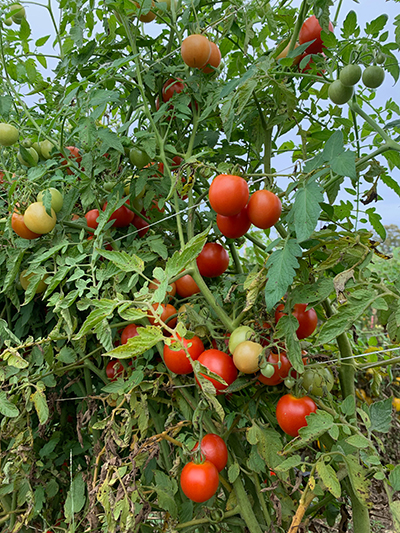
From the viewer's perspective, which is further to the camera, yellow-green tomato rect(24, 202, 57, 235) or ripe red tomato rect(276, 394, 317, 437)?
yellow-green tomato rect(24, 202, 57, 235)

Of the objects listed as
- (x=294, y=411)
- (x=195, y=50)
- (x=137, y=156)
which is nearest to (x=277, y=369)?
(x=294, y=411)

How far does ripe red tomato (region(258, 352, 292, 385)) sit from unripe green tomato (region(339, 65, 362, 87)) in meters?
0.49

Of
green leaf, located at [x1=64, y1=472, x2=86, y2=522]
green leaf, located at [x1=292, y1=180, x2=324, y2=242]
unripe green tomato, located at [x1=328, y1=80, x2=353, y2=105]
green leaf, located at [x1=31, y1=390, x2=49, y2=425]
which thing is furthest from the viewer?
green leaf, located at [x1=64, y1=472, x2=86, y2=522]

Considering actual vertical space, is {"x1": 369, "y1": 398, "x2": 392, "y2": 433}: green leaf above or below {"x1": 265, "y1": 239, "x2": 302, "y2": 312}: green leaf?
below

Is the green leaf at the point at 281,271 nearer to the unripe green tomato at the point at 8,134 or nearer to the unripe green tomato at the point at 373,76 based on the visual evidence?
the unripe green tomato at the point at 373,76

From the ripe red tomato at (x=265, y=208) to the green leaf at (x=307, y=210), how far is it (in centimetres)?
10

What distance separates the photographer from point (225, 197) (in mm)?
726

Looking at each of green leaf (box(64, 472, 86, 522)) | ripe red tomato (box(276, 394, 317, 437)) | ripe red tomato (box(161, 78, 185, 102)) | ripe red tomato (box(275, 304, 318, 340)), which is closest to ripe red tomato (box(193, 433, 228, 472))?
ripe red tomato (box(276, 394, 317, 437))

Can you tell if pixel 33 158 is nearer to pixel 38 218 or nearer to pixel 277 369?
pixel 38 218

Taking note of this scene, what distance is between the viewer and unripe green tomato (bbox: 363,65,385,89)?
0.71m

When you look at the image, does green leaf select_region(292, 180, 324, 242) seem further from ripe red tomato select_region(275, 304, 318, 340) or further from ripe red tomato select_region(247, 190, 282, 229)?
ripe red tomato select_region(275, 304, 318, 340)

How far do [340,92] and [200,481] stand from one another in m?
0.72

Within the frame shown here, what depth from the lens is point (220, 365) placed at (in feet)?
2.43

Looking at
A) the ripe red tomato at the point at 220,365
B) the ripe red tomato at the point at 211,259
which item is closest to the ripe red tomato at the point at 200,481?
the ripe red tomato at the point at 220,365
